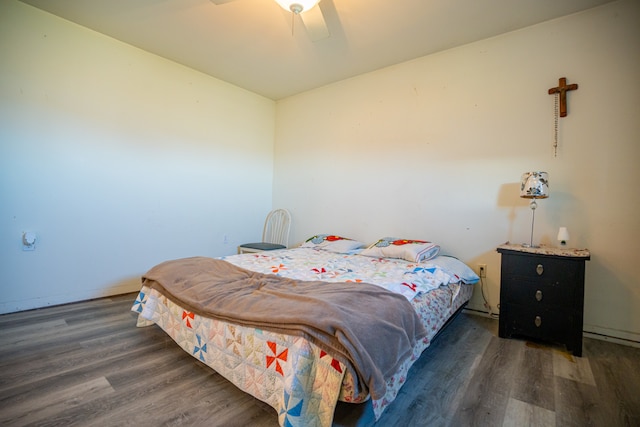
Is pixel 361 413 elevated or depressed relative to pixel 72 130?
depressed

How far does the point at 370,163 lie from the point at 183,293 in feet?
7.74

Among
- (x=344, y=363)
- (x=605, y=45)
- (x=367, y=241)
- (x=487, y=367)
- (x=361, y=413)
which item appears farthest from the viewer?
(x=367, y=241)

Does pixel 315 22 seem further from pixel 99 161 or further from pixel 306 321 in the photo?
pixel 99 161

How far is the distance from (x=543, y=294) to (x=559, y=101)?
1.50 meters

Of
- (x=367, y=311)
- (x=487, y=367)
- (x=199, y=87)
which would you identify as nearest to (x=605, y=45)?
(x=487, y=367)

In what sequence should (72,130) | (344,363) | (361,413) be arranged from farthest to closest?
(72,130)
(361,413)
(344,363)

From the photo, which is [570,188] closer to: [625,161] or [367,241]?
[625,161]

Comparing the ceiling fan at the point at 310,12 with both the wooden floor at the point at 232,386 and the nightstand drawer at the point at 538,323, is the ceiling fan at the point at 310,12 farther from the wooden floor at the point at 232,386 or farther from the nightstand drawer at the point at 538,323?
the nightstand drawer at the point at 538,323

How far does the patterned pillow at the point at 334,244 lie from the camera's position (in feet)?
9.89

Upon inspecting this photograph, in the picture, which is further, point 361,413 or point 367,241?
point 367,241

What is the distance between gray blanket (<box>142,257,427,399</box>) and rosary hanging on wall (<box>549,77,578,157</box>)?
77.0 inches

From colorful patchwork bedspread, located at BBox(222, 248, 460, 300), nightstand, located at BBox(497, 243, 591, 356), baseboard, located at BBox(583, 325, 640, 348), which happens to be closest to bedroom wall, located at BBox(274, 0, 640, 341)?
baseboard, located at BBox(583, 325, 640, 348)

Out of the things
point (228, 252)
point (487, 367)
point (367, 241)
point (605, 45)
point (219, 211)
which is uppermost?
point (605, 45)

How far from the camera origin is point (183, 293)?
1713 millimetres
